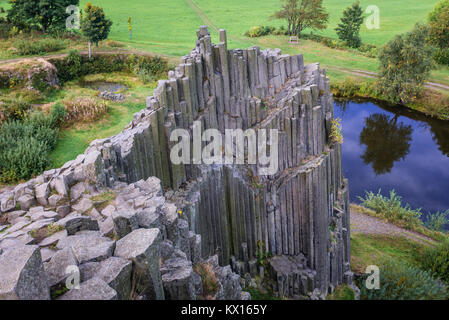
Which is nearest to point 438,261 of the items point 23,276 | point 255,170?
point 255,170

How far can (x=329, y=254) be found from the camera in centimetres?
1398

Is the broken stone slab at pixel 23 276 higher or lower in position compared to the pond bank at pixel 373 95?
higher

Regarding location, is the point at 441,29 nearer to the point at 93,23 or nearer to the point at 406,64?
the point at 406,64

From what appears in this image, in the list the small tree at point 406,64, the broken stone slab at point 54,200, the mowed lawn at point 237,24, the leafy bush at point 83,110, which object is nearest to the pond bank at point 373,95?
the small tree at point 406,64

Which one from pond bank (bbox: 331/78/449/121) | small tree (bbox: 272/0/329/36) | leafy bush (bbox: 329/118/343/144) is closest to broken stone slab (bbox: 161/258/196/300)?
leafy bush (bbox: 329/118/343/144)

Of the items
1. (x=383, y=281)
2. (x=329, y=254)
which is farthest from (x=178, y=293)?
(x=383, y=281)

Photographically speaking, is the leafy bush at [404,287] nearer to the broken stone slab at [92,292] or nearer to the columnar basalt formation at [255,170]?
the columnar basalt formation at [255,170]

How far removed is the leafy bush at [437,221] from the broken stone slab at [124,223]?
2008 centimetres

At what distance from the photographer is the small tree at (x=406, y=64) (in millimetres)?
34625

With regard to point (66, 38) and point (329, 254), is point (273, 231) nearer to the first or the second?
point (329, 254)

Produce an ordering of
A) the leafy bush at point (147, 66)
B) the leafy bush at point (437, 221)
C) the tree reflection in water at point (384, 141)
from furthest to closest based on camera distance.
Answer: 1. the leafy bush at point (147, 66)
2. the tree reflection in water at point (384, 141)
3. the leafy bush at point (437, 221)

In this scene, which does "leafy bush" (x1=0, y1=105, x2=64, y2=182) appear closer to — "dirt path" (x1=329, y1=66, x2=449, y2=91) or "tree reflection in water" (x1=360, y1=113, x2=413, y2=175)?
"tree reflection in water" (x1=360, y1=113, x2=413, y2=175)

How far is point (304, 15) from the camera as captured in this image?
52.8m

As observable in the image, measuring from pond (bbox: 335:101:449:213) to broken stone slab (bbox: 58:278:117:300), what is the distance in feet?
73.7
